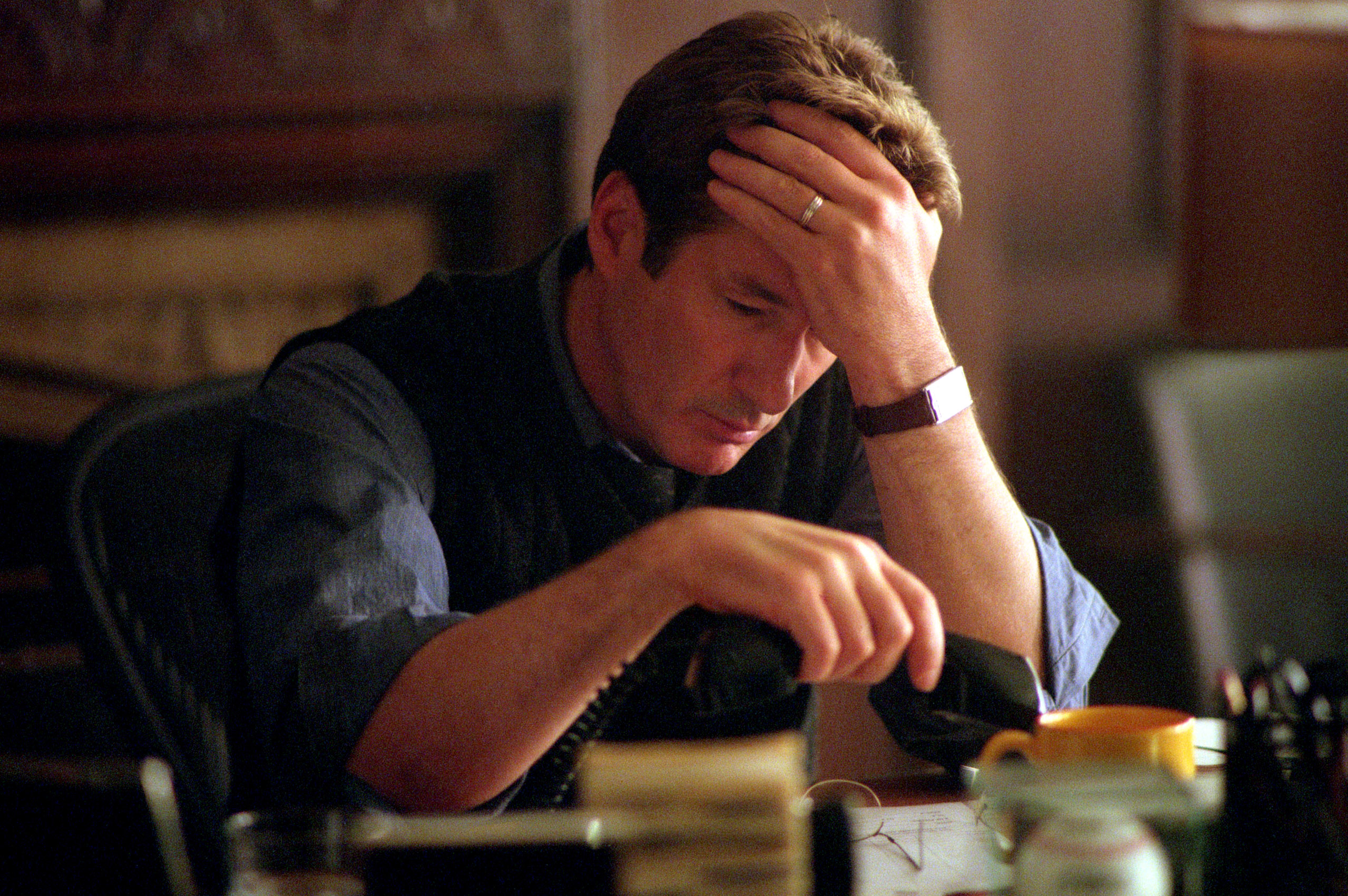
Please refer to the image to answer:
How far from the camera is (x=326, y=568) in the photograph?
3.39 ft

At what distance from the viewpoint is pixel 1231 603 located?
2.48m

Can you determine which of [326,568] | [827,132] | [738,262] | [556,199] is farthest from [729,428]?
[556,199]

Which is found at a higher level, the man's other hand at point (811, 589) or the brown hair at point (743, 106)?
A: the brown hair at point (743, 106)

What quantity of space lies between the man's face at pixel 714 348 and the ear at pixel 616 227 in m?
0.01

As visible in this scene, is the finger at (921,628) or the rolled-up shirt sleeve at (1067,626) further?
the rolled-up shirt sleeve at (1067,626)

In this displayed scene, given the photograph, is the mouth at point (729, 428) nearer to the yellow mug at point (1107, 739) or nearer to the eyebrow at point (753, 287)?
the eyebrow at point (753, 287)

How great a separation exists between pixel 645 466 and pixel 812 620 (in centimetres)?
62

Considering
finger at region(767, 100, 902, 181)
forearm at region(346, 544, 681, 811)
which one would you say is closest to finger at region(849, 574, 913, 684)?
forearm at region(346, 544, 681, 811)

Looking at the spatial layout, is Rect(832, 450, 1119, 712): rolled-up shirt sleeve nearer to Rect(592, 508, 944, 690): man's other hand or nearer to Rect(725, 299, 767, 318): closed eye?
Rect(725, 299, 767, 318): closed eye

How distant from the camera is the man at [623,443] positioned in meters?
0.97

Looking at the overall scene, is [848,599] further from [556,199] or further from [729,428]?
[556,199]

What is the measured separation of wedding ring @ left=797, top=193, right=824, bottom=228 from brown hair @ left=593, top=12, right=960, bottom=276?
0.23ft

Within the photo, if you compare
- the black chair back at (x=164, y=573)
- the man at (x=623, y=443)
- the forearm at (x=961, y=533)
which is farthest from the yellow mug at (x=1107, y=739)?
the black chair back at (x=164, y=573)

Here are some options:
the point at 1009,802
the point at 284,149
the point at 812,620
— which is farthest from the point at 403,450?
the point at 284,149
